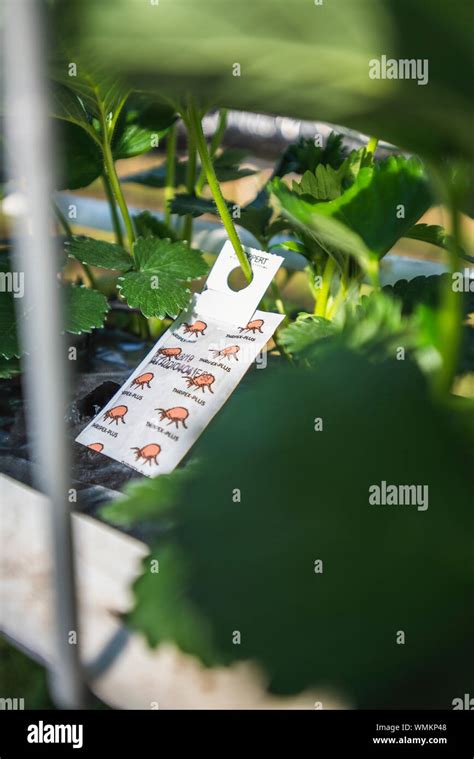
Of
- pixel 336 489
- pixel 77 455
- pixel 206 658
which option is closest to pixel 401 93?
pixel 336 489

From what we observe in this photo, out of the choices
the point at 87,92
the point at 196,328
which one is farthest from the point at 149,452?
the point at 87,92

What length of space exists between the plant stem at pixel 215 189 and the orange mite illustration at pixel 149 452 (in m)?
0.20

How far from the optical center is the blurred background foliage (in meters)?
0.35

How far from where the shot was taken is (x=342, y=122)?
42 centimetres

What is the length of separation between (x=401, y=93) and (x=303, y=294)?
2.15 ft

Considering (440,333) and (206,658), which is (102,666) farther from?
(440,333)

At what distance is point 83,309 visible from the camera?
0.73m

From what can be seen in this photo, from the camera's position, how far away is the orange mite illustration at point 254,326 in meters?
0.72

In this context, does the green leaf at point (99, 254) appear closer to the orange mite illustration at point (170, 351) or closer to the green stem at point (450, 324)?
the orange mite illustration at point (170, 351)

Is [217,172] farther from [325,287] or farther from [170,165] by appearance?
[325,287]

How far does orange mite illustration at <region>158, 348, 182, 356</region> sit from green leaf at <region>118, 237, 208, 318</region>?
37 mm

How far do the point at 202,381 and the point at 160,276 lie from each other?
13cm

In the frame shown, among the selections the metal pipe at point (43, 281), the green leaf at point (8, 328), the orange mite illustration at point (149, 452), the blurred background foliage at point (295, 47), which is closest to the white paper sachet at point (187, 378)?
the orange mite illustration at point (149, 452)

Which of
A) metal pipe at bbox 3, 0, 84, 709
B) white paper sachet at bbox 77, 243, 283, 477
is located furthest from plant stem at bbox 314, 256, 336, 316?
metal pipe at bbox 3, 0, 84, 709
